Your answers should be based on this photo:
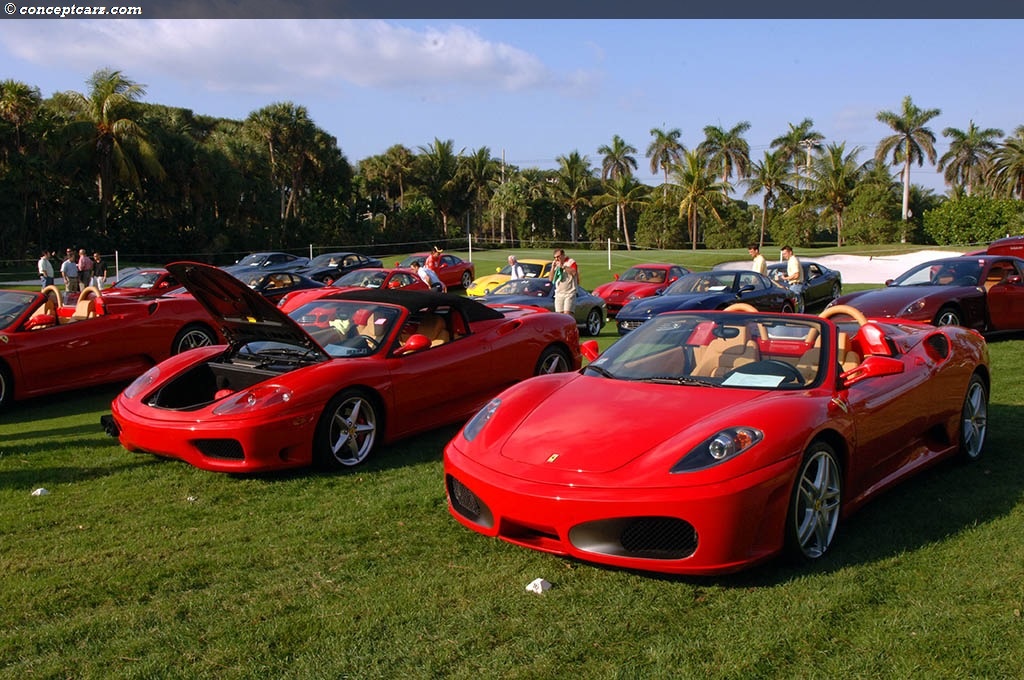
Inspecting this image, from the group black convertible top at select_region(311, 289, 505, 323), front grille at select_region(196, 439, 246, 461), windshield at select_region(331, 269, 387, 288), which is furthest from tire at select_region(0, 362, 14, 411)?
windshield at select_region(331, 269, 387, 288)

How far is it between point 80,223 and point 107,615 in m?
43.6

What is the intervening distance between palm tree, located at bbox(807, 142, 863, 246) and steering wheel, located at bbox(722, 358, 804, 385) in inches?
2194

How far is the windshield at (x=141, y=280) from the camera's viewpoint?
1972 centimetres

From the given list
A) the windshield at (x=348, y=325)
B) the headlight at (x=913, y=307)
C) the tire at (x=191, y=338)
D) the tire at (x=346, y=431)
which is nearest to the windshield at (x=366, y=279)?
the tire at (x=191, y=338)

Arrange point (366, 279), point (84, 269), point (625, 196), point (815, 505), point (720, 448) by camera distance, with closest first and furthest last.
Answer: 1. point (720, 448)
2. point (815, 505)
3. point (366, 279)
4. point (84, 269)
5. point (625, 196)

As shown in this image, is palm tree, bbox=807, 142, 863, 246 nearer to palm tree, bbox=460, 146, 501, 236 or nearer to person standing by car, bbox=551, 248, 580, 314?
palm tree, bbox=460, 146, 501, 236

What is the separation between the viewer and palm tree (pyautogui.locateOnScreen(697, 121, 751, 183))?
7194 centimetres

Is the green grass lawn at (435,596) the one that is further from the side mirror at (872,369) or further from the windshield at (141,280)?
the windshield at (141,280)

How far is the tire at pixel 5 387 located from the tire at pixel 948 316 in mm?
11388

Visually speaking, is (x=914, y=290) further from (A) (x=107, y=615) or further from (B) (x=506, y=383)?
(A) (x=107, y=615)

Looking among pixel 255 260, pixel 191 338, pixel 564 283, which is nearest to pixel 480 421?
pixel 191 338

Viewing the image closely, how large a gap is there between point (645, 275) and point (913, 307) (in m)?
10.5

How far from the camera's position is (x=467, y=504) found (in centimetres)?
475

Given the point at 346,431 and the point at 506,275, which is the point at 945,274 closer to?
the point at 346,431
